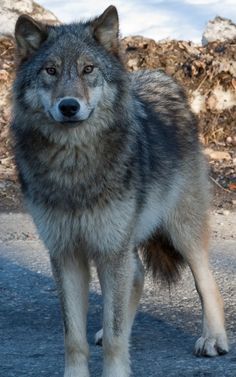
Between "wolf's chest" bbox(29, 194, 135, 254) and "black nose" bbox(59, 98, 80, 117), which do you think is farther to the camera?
"wolf's chest" bbox(29, 194, 135, 254)

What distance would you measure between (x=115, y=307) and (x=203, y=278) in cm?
103

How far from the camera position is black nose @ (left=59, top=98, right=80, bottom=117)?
4574 mm

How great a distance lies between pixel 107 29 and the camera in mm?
5125

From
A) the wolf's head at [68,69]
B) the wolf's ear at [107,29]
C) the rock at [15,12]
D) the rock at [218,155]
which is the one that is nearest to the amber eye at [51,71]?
the wolf's head at [68,69]

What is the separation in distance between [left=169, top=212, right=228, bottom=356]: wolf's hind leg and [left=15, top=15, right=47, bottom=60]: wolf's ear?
161 centimetres

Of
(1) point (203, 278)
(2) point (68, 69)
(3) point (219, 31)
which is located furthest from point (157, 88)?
(3) point (219, 31)

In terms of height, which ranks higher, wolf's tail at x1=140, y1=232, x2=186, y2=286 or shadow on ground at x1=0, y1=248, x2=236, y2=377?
wolf's tail at x1=140, y1=232, x2=186, y2=286

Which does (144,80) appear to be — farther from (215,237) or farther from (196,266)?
(215,237)

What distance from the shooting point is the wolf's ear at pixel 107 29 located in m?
5.08

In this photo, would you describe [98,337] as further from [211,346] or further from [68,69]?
[68,69]

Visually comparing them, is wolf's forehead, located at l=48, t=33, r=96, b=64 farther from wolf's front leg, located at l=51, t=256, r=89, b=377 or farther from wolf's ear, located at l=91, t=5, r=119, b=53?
wolf's front leg, located at l=51, t=256, r=89, b=377

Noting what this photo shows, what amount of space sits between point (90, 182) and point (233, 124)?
6.82 m

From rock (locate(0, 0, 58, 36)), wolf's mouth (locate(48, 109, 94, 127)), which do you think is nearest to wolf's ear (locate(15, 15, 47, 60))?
wolf's mouth (locate(48, 109, 94, 127))

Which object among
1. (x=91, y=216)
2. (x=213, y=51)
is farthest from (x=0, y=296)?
(x=213, y=51)
